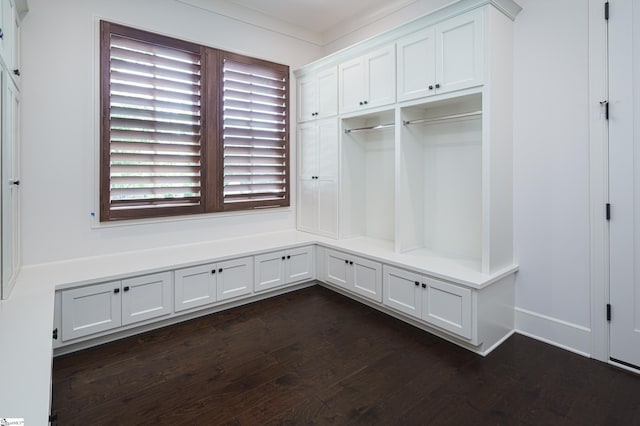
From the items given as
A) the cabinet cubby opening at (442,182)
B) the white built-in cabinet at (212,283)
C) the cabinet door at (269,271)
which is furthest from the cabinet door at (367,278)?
the white built-in cabinet at (212,283)

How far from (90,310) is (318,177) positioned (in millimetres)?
2600

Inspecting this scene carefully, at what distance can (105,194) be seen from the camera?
3066 millimetres

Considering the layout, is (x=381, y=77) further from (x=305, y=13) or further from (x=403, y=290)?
(x=403, y=290)

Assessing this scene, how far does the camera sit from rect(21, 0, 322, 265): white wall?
2.76 meters

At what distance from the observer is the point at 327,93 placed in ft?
13.0

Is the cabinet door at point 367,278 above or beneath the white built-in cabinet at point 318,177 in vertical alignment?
beneath

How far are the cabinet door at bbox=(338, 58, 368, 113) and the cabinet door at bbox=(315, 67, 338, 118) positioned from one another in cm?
8

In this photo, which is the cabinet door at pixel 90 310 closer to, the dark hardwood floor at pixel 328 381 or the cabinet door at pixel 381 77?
the dark hardwood floor at pixel 328 381

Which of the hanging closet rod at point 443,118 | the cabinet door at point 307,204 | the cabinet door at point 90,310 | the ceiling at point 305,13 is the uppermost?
the ceiling at point 305,13

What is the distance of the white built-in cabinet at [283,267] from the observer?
351 centimetres

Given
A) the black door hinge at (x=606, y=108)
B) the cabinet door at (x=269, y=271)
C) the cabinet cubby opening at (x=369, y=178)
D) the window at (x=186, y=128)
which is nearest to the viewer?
the black door hinge at (x=606, y=108)

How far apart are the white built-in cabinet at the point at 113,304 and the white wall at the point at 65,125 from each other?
25.4 inches

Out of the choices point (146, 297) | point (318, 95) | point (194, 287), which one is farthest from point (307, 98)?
point (146, 297)

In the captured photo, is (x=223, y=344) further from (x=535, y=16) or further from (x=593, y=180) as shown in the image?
(x=535, y=16)
